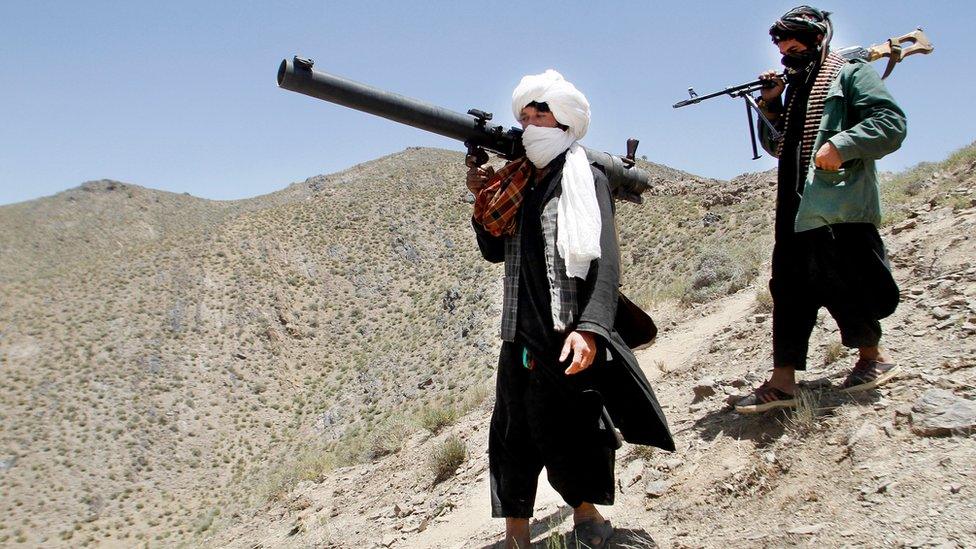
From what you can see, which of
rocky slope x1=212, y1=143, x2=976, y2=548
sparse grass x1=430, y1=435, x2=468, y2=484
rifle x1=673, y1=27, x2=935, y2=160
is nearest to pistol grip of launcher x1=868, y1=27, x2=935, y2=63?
rifle x1=673, y1=27, x2=935, y2=160

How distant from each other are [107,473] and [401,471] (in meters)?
23.5

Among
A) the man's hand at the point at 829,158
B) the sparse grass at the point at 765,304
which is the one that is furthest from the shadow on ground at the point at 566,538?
the sparse grass at the point at 765,304

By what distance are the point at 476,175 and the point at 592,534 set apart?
1.63 meters

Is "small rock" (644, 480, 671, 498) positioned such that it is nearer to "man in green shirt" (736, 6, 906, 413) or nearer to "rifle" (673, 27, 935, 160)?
"man in green shirt" (736, 6, 906, 413)

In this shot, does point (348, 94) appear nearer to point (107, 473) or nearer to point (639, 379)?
point (639, 379)

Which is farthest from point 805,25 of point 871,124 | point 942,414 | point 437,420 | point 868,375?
point 437,420

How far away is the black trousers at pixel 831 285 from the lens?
3.05m

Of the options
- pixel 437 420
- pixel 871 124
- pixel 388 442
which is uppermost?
pixel 871 124

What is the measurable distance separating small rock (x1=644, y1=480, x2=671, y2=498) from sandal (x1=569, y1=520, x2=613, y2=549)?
18.4 inches

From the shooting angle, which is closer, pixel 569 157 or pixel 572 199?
pixel 572 199

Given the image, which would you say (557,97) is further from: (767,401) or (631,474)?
(631,474)

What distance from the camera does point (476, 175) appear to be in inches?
119

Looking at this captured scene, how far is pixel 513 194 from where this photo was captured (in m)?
2.87

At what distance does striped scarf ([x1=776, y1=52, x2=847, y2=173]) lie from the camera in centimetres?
314
